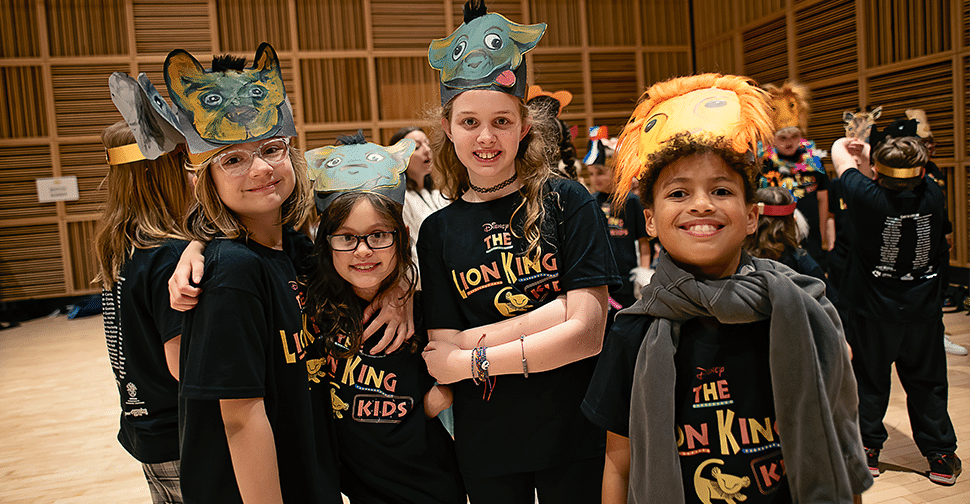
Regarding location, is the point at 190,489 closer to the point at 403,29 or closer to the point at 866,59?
the point at 866,59

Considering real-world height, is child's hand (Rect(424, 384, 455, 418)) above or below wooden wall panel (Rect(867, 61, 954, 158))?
below

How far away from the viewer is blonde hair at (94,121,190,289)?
1.58 metres

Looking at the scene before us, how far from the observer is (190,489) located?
138cm

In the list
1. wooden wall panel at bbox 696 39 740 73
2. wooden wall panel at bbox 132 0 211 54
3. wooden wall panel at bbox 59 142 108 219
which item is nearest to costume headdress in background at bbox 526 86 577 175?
wooden wall panel at bbox 696 39 740 73

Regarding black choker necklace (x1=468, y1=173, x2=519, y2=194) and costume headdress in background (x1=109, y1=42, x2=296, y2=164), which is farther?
black choker necklace (x1=468, y1=173, x2=519, y2=194)

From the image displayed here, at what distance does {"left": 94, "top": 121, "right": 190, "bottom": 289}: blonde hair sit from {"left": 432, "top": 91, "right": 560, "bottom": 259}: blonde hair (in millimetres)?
700

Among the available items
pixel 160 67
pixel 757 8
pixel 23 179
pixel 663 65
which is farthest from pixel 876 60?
pixel 23 179

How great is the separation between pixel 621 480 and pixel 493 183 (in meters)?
0.77

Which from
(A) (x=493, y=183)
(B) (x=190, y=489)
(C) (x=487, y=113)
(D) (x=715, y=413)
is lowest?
(B) (x=190, y=489)

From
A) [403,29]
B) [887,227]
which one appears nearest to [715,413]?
[887,227]

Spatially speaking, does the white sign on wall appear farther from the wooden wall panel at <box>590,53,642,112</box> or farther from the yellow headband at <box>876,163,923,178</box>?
the yellow headband at <box>876,163,923,178</box>

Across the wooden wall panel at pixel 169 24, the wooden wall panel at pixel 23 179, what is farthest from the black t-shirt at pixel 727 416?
the wooden wall panel at pixel 23 179

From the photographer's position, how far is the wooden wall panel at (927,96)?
5348 mm

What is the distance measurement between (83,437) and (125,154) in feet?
9.99
